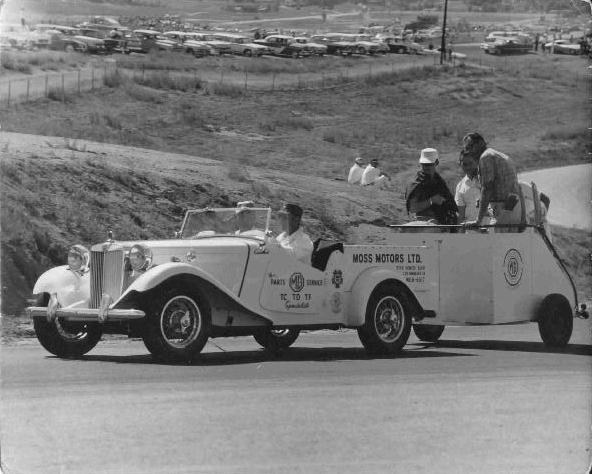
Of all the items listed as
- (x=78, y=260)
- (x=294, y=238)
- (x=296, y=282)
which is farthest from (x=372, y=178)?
(x=78, y=260)

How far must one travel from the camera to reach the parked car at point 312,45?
55963 mm

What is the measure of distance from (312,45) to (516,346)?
4578 cm

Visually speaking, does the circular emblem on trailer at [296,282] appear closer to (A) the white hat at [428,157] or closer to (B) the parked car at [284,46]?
(A) the white hat at [428,157]

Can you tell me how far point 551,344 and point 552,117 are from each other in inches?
1555

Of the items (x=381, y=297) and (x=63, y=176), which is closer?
(x=381, y=297)

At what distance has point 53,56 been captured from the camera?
43.4 meters

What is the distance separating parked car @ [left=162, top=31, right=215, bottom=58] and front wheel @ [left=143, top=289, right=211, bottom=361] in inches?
1486

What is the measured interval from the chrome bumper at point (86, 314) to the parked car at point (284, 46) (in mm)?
44313

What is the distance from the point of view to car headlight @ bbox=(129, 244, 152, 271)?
39.5 ft

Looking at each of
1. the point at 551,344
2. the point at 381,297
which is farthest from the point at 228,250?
the point at 551,344

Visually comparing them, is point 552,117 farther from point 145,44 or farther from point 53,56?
point 53,56

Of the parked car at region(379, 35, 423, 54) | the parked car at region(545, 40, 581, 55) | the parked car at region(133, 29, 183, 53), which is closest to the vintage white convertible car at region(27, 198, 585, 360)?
the parked car at region(545, 40, 581, 55)

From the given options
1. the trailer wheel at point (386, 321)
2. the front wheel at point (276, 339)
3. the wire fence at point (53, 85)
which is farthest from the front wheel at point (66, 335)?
the wire fence at point (53, 85)

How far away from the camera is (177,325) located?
11.8m
